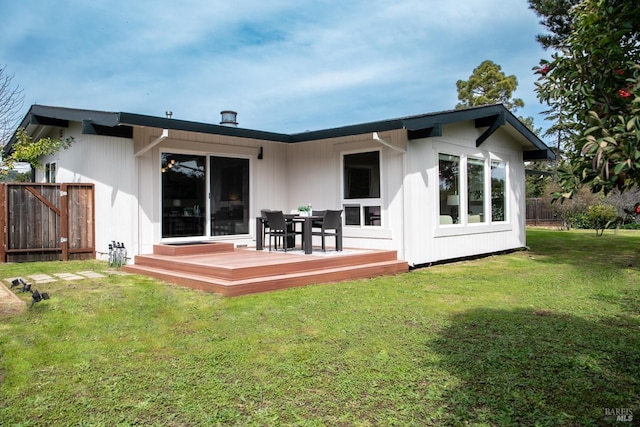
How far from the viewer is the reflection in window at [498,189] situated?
9555mm

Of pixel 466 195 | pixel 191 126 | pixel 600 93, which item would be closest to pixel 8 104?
pixel 191 126

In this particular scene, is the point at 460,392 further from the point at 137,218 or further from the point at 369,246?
the point at 137,218

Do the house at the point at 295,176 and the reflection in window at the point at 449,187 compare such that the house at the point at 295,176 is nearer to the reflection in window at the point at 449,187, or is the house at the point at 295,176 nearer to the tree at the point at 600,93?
the reflection in window at the point at 449,187

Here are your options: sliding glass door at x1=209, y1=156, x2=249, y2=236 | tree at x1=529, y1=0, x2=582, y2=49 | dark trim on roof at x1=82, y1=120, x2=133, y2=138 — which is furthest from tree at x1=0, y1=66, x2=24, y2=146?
tree at x1=529, y1=0, x2=582, y2=49

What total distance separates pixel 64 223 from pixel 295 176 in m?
4.56

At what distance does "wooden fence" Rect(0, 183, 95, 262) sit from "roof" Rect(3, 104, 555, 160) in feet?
4.70

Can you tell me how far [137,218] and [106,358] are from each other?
459 cm

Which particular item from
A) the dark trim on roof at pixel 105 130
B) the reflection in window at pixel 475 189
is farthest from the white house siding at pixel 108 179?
the reflection in window at pixel 475 189

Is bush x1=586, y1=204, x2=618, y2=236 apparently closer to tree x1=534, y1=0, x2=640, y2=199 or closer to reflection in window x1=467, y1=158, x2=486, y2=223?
reflection in window x1=467, y1=158, x2=486, y2=223

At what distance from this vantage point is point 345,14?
1248 cm

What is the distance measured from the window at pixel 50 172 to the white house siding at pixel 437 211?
25.9ft

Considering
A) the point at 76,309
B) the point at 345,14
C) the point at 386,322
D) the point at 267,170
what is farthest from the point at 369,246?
the point at 345,14

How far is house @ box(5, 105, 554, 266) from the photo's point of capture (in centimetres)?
737

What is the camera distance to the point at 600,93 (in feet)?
6.76
